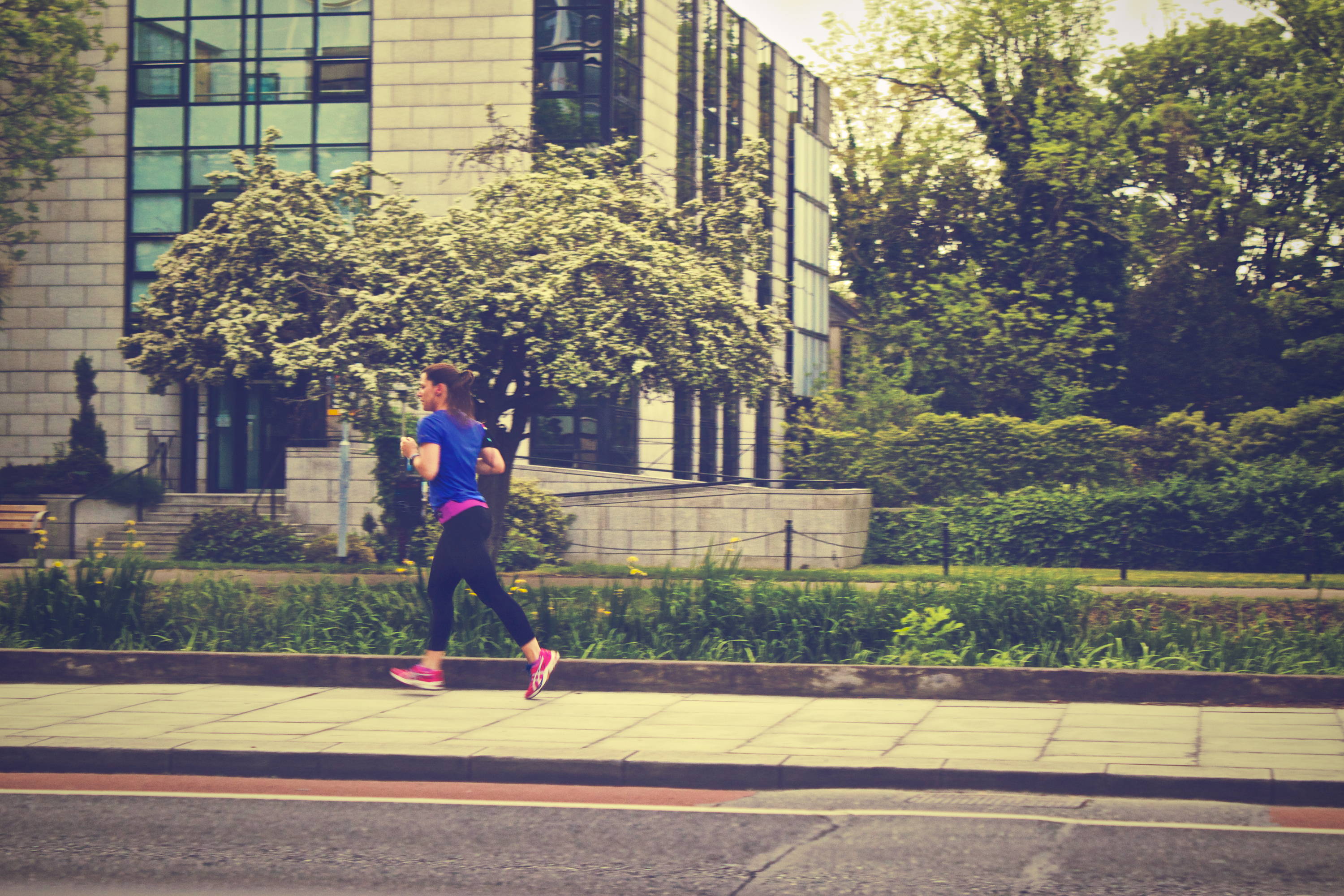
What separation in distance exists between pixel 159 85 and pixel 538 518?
48.7 ft

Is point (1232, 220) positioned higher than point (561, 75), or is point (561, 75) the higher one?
point (561, 75)

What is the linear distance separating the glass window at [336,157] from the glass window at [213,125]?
2.03m

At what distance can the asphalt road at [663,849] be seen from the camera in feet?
16.2

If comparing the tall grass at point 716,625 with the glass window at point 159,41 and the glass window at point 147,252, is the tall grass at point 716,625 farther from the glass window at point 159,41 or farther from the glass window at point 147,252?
the glass window at point 159,41

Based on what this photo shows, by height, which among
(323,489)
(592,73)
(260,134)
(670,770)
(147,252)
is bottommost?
(670,770)

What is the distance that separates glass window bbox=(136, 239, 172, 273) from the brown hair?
23007mm

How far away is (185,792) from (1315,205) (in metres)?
34.9

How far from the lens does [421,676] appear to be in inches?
350

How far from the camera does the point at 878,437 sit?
2602 centimetres

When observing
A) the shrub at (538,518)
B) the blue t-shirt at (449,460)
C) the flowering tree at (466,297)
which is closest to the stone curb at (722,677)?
the blue t-shirt at (449,460)

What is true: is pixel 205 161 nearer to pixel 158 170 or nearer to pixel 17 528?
pixel 158 170

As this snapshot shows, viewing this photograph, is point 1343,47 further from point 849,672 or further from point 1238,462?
point 849,672

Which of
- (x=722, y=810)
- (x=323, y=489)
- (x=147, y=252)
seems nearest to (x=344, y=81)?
(x=147, y=252)

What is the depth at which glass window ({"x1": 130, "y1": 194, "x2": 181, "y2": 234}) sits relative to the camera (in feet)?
96.1
